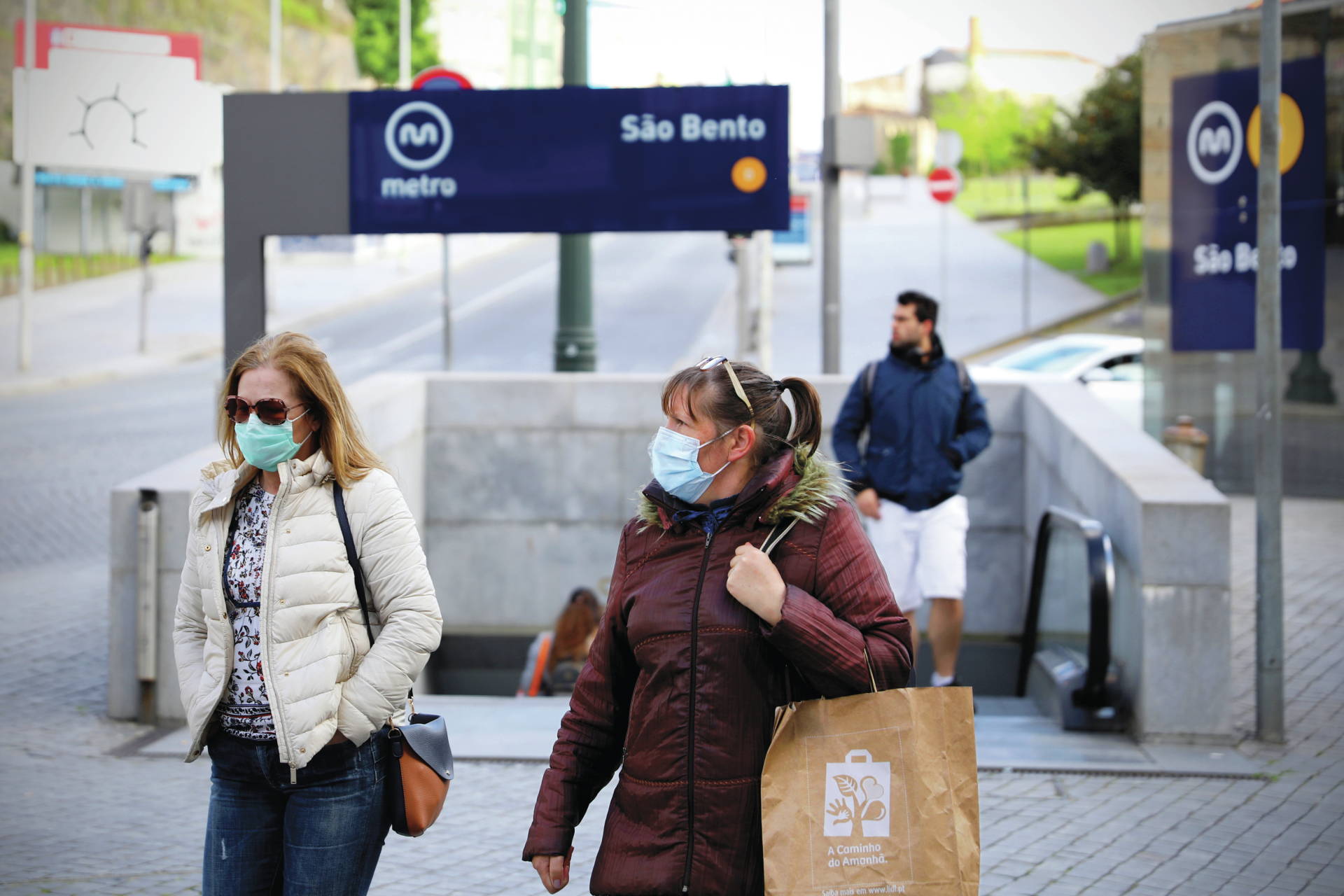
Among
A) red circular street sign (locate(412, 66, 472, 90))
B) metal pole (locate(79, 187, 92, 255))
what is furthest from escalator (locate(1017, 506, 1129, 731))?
metal pole (locate(79, 187, 92, 255))

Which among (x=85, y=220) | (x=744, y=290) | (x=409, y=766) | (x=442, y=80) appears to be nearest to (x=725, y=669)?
(x=409, y=766)

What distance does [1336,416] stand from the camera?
38.9 ft

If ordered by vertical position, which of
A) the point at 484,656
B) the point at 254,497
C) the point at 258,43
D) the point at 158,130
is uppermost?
the point at 258,43

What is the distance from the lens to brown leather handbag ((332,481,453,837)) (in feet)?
9.74

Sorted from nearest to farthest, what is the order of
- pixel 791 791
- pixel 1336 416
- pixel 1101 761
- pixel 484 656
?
pixel 791 791, pixel 1101 761, pixel 484 656, pixel 1336 416

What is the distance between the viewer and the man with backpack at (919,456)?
21.5 feet

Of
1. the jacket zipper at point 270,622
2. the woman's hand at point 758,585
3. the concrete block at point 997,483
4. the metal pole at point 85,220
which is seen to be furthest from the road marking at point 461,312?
the woman's hand at point 758,585

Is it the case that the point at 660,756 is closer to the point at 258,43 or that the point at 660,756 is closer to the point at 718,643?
the point at 718,643

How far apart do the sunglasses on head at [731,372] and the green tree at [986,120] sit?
63715 millimetres

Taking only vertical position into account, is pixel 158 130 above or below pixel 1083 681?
above

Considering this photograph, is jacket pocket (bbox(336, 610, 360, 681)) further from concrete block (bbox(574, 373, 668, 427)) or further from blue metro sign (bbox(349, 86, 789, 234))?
concrete block (bbox(574, 373, 668, 427))

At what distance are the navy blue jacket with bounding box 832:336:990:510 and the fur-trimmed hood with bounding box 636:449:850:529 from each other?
394 centimetres

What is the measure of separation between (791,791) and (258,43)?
5543cm

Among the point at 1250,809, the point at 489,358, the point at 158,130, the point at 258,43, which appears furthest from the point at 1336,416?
the point at 258,43
